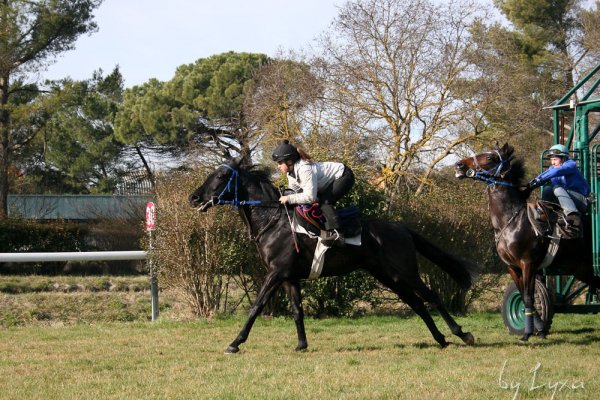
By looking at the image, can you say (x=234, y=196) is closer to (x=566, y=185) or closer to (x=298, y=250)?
(x=298, y=250)

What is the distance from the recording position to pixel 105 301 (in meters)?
16.2

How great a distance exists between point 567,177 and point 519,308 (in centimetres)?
223

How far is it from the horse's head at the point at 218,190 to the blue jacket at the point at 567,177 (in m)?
3.83

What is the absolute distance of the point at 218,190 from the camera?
34.0 ft

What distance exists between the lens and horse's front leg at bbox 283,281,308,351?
10164mm

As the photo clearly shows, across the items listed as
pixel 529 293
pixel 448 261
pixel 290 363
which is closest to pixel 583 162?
pixel 529 293

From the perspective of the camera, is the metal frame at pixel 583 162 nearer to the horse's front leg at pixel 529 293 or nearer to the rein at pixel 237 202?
the horse's front leg at pixel 529 293

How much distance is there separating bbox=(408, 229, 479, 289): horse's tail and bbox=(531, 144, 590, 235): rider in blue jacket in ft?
4.36

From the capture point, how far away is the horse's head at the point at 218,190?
10336 millimetres

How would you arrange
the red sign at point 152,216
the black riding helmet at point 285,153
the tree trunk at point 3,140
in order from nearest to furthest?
the black riding helmet at point 285,153 < the red sign at point 152,216 < the tree trunk at point 3,140

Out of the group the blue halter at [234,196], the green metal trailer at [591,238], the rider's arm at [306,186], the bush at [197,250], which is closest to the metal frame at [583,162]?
the green metal trailer at [591,238]

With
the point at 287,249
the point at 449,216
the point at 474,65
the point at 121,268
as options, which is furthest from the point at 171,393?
the point at 474,65

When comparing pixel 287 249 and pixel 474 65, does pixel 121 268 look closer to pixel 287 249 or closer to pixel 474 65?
pixel 474 65

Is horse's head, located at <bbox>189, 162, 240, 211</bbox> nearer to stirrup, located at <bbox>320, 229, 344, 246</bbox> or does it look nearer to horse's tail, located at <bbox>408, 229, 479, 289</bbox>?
stirrup, located at <bbox>320, 229, 344, 246</bbox>
